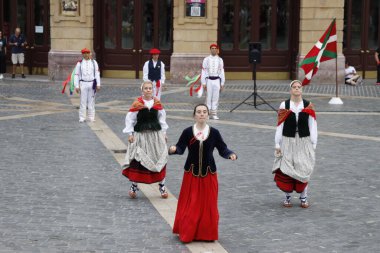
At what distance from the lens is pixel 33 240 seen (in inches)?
332

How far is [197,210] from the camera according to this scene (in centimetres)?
866

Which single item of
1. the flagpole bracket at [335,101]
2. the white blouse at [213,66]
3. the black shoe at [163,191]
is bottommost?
the black shoe at [163,191]

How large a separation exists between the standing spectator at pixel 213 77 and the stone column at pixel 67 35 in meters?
9.52

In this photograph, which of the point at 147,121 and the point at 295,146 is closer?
the point at 295,146

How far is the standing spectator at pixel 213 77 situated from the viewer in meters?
19.0

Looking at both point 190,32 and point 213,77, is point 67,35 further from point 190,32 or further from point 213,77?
point 213,77

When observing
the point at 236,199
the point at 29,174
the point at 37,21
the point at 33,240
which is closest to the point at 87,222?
the point at 33,240

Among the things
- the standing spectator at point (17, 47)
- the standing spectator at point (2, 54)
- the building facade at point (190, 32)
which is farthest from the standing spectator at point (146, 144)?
the standing spectator at point (2, 54)

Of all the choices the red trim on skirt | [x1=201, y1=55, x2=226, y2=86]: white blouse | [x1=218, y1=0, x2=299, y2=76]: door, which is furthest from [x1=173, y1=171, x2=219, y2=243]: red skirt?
[x1=218, y1=0, x2=299, y2=76]: door

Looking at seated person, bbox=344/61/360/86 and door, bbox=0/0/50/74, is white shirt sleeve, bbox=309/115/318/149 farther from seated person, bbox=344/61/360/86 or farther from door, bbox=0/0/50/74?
door, bbox=0/0/50/74

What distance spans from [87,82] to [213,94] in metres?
3.03

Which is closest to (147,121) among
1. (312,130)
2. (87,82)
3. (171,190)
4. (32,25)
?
(171,190)

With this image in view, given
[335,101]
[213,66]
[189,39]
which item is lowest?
[335,101]

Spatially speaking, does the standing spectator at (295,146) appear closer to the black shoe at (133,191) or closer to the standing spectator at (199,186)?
the standing spectator at (199,186)
